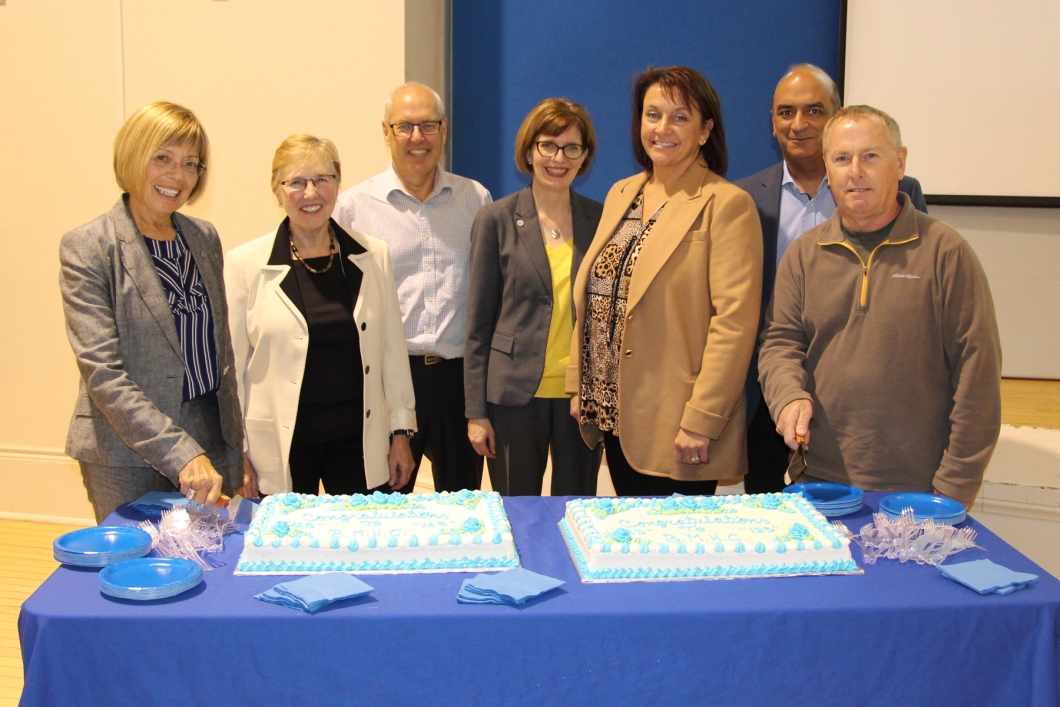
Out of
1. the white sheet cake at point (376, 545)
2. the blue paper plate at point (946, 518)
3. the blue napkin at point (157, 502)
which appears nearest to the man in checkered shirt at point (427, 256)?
the blue napkin at point (157, 502)

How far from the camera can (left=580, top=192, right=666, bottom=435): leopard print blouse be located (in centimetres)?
231

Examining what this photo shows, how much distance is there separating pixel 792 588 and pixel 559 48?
314cm

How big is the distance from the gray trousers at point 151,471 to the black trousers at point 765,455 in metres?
1.50

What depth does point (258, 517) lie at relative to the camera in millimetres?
1782

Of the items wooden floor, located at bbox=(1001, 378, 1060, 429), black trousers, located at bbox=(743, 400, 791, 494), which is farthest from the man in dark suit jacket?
wooden floor, located at bbox=(1001, 378, 1060, 429)

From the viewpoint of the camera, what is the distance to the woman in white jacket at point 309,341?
2293 millimetres

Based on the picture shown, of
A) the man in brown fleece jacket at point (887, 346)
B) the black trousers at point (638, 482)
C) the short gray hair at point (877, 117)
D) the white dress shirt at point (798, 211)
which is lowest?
the black trousers at point (638, 482)

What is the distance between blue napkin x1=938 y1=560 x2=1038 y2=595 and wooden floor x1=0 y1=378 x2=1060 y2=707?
7.96 feet

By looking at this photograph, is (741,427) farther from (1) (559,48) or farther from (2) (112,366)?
(1) (559,48)

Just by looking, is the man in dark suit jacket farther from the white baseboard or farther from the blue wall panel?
the white baseboard

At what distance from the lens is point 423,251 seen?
280 cm

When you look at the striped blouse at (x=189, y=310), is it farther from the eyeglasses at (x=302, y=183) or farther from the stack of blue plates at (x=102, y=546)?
the stack of blue plates at (x=102, y=546)

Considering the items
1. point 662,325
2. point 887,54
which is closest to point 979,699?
point 662,325

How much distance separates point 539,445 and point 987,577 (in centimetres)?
135
